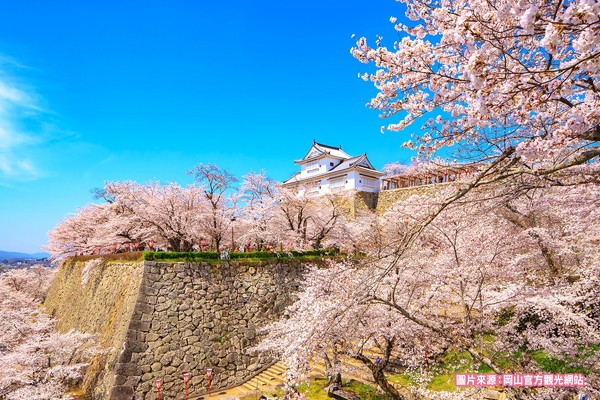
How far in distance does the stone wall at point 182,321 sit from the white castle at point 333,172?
11.1m

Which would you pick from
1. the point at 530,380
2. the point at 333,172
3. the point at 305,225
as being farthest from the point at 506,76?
the point at 333,172

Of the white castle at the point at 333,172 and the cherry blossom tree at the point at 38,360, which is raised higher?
the white castle at the point at 333,172

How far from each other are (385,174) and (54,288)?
26.8 meters

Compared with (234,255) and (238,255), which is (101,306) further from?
(238,255)

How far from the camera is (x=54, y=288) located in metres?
23.8

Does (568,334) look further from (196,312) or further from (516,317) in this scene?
(196,312)

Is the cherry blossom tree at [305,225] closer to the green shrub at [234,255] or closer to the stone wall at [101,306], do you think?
the green shrub at [234,255]

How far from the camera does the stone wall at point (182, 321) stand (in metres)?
10.9

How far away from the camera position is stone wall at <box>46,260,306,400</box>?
10.9 m

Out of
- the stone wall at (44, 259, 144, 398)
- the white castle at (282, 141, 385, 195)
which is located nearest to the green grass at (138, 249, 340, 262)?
the stone wall at (44, 259, 144, 398)

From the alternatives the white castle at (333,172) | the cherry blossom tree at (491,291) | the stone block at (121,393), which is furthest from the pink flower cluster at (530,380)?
the white castle at (333,172)

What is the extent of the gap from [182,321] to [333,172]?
18.2 meters

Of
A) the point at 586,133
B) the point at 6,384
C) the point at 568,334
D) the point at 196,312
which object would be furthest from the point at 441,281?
the point at 6,384

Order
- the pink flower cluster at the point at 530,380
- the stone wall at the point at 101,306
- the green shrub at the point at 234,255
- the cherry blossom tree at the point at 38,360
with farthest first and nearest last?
the green shrub at the point at 234,255, the stone wall at the point at 101,306, the cherry blossom tree at the point at 38,360, the pink flower cluster at the point at 530,380
